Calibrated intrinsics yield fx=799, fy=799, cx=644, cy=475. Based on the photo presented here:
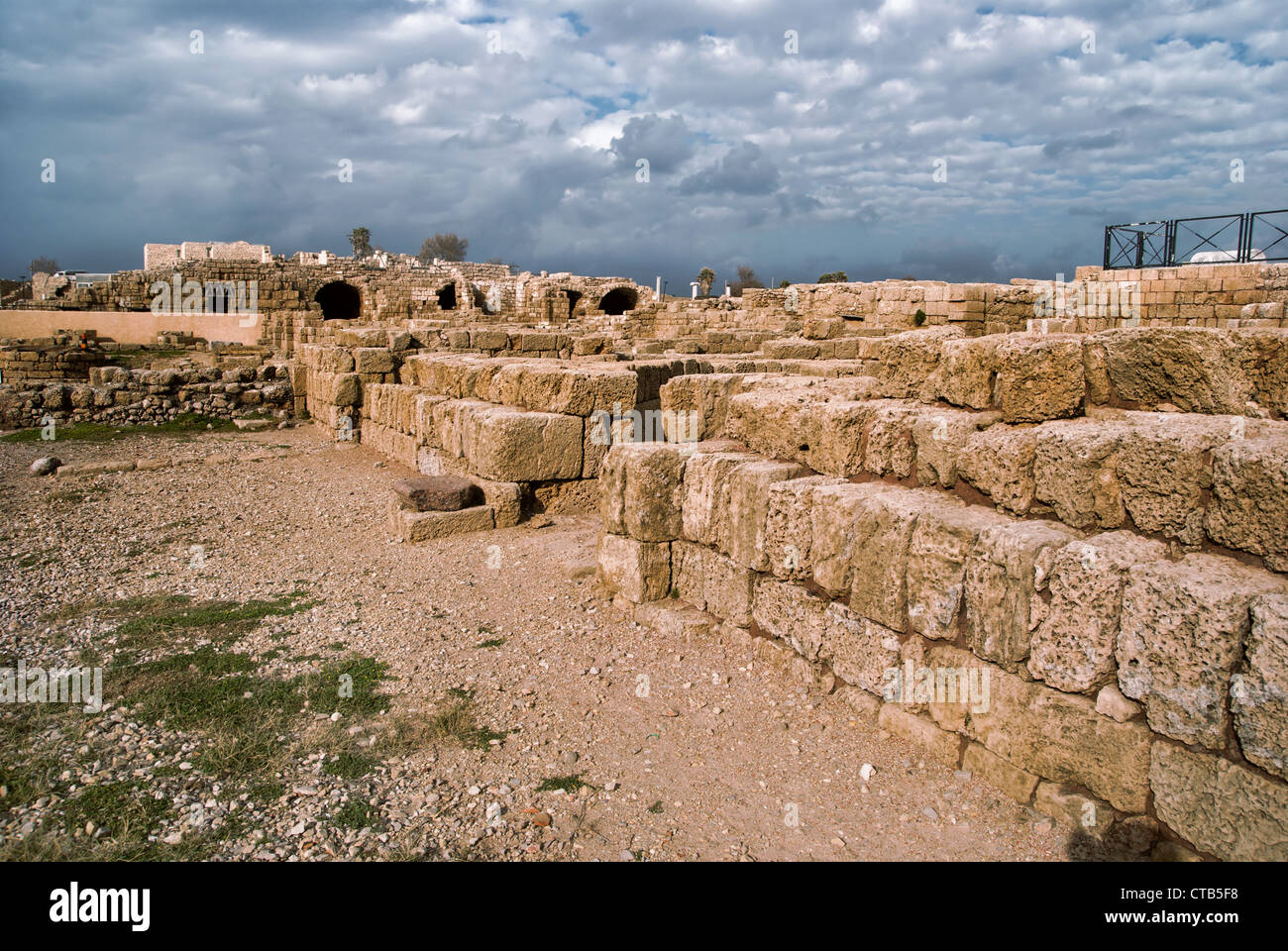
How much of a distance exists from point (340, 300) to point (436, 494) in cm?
2846

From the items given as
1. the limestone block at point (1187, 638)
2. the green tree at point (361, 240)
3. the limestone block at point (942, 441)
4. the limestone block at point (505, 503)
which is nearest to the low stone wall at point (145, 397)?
the limestone block at point (505, 503)

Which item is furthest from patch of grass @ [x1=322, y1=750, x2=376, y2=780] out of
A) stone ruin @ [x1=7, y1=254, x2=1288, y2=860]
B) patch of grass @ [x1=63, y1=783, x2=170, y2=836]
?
stone ruin @ [x1=7, y1=254, x2=1288, y2=860]

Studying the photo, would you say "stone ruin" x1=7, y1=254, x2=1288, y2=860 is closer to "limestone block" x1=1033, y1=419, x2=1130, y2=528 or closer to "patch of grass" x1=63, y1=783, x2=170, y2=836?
"limestone block" x1=1033, y1=419, x2=1130, y2=528

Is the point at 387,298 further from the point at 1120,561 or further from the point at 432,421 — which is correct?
the point at 1120,561

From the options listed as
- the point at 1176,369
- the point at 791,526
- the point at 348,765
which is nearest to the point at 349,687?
the point at 348,765

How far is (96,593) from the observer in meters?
5.91

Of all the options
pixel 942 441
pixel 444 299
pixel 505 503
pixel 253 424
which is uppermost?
pixel 444 299

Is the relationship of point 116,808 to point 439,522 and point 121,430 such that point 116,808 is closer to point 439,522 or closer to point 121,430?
point 439,522

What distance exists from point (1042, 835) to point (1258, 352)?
2.15m

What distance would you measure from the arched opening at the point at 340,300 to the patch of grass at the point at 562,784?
1193 inches

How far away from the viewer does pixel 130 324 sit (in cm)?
2466

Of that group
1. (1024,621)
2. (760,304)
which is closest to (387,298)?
(760,304)

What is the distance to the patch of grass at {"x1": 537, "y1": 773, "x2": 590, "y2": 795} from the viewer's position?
3.46 m

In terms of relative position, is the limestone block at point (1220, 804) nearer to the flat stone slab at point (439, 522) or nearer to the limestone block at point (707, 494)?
the limestone block at point (707, 494)
